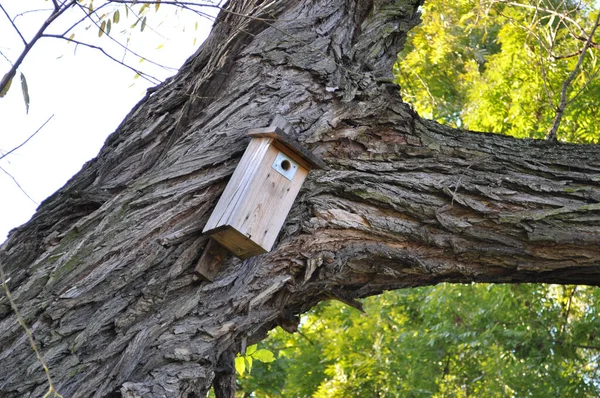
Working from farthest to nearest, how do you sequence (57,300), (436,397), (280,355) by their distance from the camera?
1. (280,355)
2. (436,397)
3. (57,300)

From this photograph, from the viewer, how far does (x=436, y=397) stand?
680 cm

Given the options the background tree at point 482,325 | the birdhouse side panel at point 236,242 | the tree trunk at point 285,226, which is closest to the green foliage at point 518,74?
the background tree at point 482,325

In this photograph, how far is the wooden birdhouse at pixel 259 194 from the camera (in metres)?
2.65

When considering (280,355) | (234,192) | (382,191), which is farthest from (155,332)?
(280,355)

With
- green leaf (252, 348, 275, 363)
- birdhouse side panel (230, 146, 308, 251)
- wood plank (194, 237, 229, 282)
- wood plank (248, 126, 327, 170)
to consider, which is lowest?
green leaf (252, 348, 275, 363)

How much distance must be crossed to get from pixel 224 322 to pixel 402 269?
2.62 ft

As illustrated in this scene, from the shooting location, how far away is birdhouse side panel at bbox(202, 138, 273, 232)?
8.70 ft

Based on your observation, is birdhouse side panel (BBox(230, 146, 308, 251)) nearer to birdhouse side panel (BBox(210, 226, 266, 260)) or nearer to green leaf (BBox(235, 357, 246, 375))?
birdhouse side panel (BBox(210, 226, 266, 260))

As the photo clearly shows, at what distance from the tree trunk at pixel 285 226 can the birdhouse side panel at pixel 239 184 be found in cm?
9

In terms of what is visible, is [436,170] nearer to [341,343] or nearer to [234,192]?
[234,192]

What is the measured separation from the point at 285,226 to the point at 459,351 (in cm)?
516

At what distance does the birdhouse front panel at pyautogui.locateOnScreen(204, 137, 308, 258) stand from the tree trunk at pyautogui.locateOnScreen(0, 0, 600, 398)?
11 cm

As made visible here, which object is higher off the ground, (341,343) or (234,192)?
(341,343)

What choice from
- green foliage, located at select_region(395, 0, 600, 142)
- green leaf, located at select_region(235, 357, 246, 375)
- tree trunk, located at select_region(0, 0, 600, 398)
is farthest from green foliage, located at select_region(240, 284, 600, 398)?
tree trunk, located at select_region(0, 0, 600, 398)
